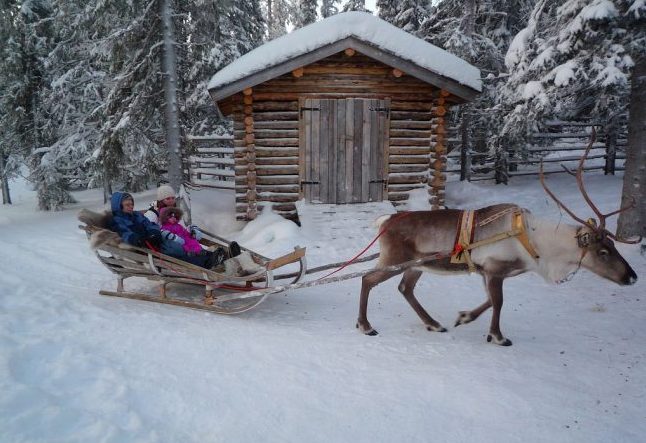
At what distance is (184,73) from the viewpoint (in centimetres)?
1467

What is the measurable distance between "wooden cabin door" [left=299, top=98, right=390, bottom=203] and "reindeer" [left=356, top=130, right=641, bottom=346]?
583 centimetres

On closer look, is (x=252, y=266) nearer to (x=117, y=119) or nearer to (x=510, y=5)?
(x=117, y=119)

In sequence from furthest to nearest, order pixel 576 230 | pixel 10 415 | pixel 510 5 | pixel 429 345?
pixel 510 5, pixel 429 345, pixel 576 230, pixel 10 415

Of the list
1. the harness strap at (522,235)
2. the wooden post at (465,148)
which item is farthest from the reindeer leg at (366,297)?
the wooden post at (465,148)

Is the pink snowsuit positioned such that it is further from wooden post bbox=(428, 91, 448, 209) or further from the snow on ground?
wooden post bbox=(428, 91, 448, 209)

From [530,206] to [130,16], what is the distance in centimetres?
1176

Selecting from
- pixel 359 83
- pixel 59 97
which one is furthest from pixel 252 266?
pixel 59 97

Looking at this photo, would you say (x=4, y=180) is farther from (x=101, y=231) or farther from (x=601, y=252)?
(x=601, y=252)

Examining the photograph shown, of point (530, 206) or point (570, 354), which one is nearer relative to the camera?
point (570, 354)

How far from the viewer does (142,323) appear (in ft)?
15.8

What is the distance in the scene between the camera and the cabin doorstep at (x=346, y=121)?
1009 cm

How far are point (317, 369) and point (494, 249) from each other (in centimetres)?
211

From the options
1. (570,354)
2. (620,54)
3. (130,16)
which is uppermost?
(130,16)

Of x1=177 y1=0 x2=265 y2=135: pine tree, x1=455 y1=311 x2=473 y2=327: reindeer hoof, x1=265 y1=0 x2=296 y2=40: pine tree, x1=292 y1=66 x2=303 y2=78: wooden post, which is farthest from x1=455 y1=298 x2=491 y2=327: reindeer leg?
x1=265 y1=0 x2=296 y2=40: pine tree
